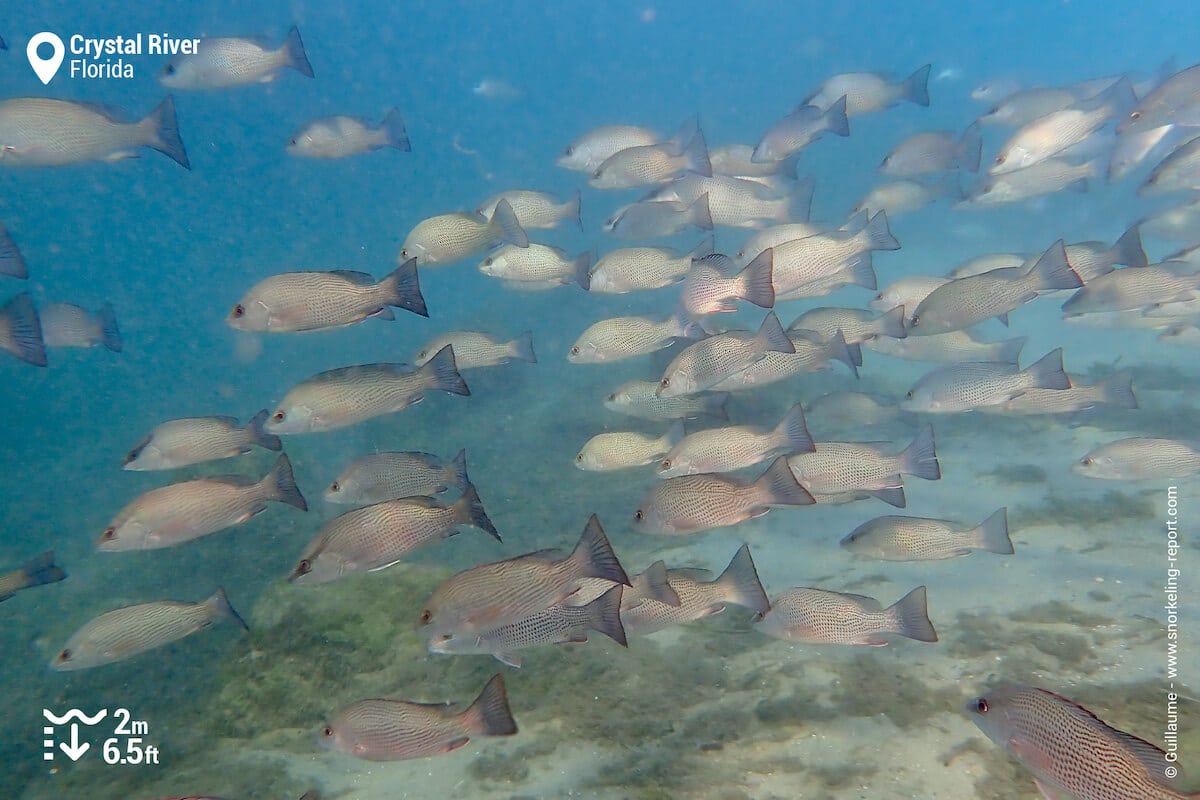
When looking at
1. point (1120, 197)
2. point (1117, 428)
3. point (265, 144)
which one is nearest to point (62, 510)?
point (1117, 428)

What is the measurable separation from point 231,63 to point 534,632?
6.29 meters

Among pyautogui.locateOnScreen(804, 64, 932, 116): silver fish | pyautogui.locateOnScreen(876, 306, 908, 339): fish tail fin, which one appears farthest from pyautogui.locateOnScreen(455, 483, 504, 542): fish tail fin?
pyautogui.locateOnScreen(804, 64, 932, 116): silver fish

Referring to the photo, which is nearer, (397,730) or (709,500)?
(397,730)

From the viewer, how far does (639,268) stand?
5941 mm

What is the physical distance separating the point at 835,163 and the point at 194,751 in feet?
119

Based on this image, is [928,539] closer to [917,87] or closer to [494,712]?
[494,712]

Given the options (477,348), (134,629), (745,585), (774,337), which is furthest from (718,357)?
(134,629)

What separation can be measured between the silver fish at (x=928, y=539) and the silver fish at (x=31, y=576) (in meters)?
5.30

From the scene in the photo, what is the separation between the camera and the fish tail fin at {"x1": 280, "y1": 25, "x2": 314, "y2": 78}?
20.9 ft

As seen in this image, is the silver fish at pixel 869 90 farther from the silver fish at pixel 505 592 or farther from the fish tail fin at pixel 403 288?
the silver fish at pixel 505 592

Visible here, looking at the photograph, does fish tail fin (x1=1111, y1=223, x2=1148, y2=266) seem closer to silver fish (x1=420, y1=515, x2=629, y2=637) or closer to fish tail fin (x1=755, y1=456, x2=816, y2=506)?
fish tail fin (x1=755, y1=456, x2=816, y2=506)

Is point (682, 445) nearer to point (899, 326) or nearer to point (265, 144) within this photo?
point (899, 326)

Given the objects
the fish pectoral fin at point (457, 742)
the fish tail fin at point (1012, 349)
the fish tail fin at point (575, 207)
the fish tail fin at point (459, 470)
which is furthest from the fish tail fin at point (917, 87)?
the fish pectoral fin at point (457, 742)

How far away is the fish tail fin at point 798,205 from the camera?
21.8 feet
